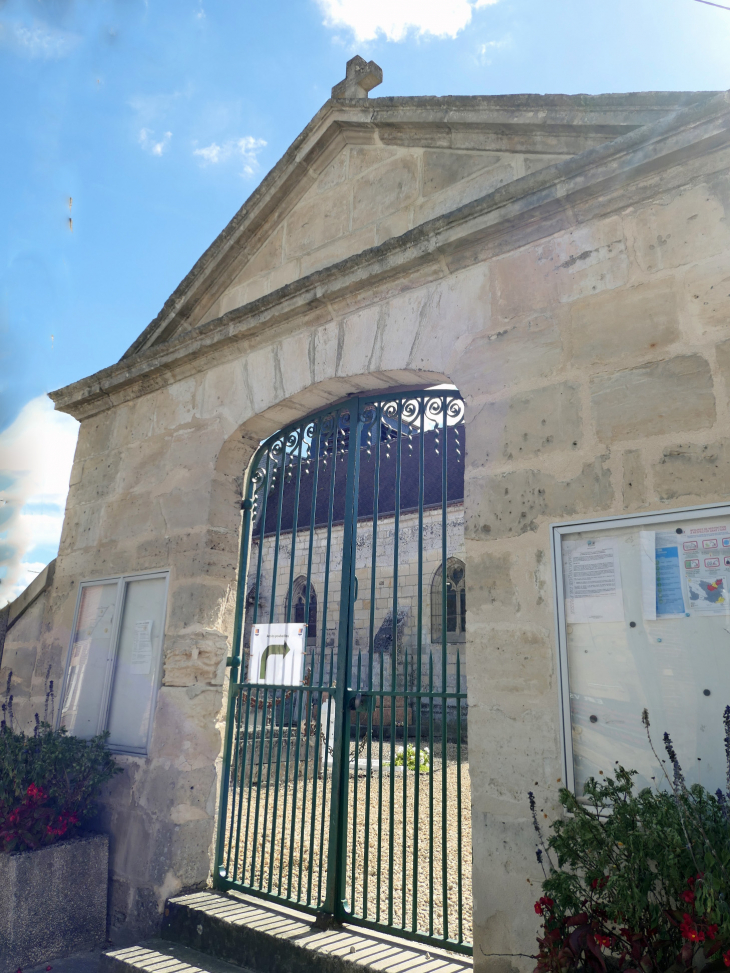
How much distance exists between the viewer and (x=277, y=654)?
3.77m

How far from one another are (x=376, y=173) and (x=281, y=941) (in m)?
3.96

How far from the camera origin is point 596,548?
2436 mm

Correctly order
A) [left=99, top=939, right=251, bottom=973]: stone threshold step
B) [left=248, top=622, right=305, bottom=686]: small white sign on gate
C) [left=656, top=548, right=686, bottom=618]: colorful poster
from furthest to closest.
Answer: [left=248, top=622, right=305, bottom=686]: small white sign on gate, [left=99, top=939, right=251, bottom=973]: stone threshold step, [left=656, top=548, right=686, bottom=618]: colorful poster

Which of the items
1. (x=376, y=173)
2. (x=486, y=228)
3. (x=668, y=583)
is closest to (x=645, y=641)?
(x=668, y=583)

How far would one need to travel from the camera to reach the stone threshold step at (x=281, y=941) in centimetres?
267

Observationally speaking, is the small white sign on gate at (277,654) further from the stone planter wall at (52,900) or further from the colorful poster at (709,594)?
the colorful poster at (709,594)

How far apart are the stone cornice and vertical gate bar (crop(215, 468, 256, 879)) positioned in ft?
3.30

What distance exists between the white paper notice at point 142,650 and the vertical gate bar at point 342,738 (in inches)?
50.9

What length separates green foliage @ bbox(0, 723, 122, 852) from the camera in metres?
3.49

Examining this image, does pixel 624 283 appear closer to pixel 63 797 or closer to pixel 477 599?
pixel 477 599

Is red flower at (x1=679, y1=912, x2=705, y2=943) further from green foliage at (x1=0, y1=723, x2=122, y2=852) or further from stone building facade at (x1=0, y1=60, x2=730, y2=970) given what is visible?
green foliage at (x1=0, y1=723, x2=122, y2=852)

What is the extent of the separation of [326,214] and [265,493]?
1.77 meters

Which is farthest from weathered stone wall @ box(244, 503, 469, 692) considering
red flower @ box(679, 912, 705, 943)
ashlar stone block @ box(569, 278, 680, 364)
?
red flower @ box(679, 912, 705, 943)

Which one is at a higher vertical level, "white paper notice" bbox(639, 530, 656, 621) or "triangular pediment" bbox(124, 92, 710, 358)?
"triangular pediment" bbox(124, 92, 710, 358)
